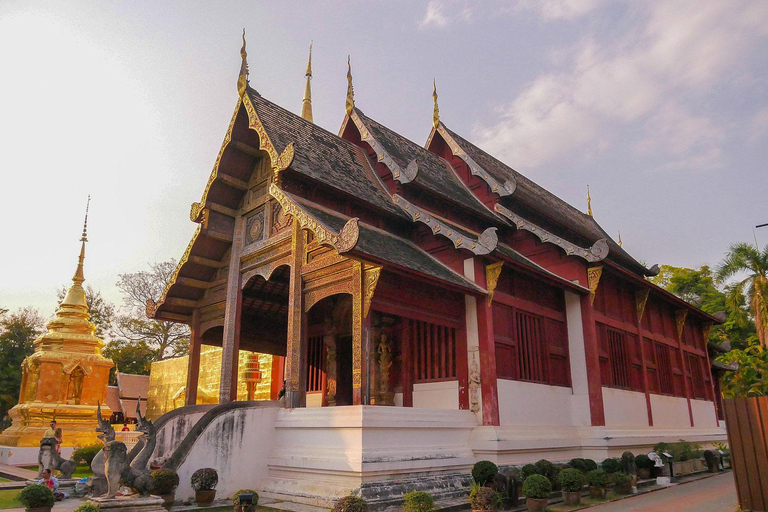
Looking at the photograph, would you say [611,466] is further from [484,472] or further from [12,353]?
[12,353]

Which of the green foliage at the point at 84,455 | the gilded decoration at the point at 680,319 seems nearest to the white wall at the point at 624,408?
the gilded decoration at the point at 680,319

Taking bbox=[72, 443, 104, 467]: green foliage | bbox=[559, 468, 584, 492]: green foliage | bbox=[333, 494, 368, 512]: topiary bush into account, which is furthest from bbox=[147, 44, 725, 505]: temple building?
bbox=[72, 443, 104, 467]: green foliage

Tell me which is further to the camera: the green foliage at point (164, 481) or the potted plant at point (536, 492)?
the potted plant at point (536, 492)

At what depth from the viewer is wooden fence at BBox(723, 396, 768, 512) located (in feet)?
21.0

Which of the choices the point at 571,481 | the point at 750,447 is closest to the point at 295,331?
the point at 571,481

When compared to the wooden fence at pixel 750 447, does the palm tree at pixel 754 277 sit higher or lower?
higher

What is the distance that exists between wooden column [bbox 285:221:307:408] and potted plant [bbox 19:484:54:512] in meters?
3.41

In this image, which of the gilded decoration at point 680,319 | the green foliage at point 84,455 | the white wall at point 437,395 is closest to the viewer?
the white wall at point 437,395

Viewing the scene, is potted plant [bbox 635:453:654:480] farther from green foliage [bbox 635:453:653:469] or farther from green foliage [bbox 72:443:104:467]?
green foliage [bbox 72:443:104:467]

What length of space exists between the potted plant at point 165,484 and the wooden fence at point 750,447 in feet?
22.3

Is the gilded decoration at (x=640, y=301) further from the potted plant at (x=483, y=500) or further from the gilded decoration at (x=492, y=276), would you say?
the potted plant at (x=483, y=500)

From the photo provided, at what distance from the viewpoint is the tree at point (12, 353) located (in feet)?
85.9

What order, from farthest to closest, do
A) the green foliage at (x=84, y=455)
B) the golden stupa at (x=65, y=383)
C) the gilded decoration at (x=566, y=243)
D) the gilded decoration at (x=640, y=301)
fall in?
the golden stupa at (x=65, y=383) < the green foliage at (x=84, y=455) < the gilded decoration at (x=640, y=301) < the gilded decoration at (x=566, y=243)

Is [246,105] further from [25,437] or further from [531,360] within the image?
[25,437]
